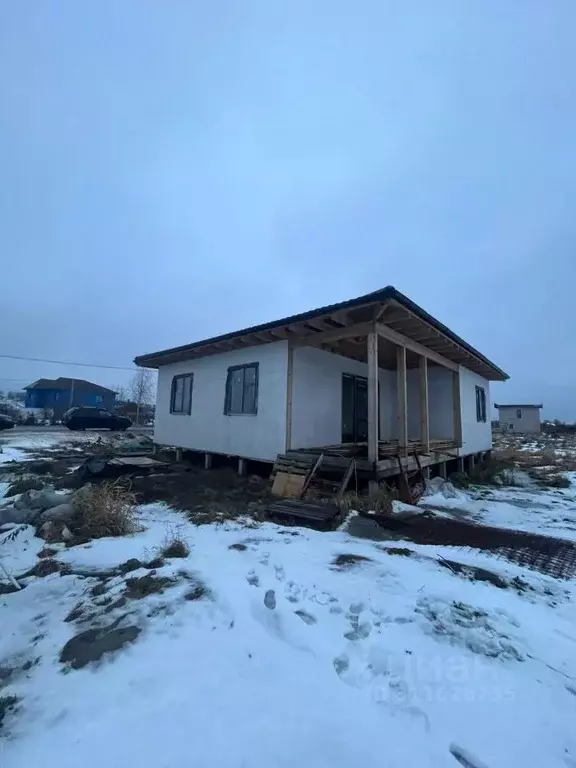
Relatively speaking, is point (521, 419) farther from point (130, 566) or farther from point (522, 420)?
point (130, 566)

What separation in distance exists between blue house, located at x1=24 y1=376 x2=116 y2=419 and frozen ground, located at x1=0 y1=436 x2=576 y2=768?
40.1 metres

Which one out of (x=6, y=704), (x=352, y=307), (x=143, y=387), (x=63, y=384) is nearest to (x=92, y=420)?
(x=143, y=387)

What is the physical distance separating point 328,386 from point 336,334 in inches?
93.3

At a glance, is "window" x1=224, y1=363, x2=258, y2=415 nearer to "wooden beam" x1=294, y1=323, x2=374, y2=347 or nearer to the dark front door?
"wooden beam" x1=294, y1=323, x2=374, y2=347

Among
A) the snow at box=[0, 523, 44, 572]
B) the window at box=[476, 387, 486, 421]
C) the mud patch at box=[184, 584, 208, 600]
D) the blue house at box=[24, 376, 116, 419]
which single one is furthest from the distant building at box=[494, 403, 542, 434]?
the blue house at box=[24, 376, 116, 419]

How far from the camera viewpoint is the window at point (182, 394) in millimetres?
11492

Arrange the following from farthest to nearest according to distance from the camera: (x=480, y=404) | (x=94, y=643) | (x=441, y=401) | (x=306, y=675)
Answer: (x=480, y=404) < (x=441, y=401) < (x=94, y=643) < (x=306, y=675)

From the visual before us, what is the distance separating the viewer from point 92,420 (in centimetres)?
2325

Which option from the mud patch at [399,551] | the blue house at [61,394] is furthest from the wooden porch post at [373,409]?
the blue house at [61,394]

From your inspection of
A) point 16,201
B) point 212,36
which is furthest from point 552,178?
point 16,201

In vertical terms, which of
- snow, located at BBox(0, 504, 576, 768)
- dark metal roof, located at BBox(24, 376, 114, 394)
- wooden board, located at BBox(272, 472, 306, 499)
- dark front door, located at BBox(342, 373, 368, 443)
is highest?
dark metal roof, located at BBox(24, 376, 114, 394)

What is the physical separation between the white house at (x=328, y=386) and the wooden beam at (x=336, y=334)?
2 centimetres

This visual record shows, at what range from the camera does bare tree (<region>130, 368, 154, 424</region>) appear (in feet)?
136

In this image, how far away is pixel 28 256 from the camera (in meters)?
29.7
